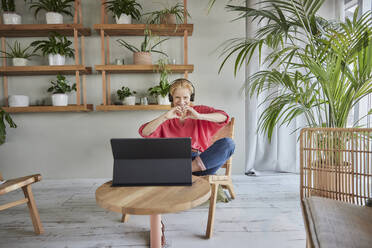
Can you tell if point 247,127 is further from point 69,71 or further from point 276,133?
point 69,71

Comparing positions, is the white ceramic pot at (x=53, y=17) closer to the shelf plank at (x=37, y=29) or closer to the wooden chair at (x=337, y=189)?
the shelf plank at (x=37, y=29)

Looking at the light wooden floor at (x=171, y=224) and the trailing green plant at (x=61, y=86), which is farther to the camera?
A: the trailing green plant at (x=61, y=86)

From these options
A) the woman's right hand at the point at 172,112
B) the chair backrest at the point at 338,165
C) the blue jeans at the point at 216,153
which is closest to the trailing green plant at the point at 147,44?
the woman's right hand at the point at 172,112

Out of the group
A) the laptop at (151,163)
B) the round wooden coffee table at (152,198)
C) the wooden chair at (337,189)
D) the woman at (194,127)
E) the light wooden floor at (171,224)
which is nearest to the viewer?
the wooden chair at (337,189)

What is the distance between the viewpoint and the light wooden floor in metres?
1.38

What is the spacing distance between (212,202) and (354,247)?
0.85m

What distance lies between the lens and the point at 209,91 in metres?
2.65

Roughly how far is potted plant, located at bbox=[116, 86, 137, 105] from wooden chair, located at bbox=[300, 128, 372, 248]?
5.70ft

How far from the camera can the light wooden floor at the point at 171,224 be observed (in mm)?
1375

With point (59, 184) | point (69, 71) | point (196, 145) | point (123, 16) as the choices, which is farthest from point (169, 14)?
point (59, 184)

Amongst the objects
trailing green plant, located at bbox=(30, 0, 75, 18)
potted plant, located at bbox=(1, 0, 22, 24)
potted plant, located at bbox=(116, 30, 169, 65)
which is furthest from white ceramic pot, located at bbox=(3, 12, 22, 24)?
potted plant, located at bbox=(116, 30, 169, 65)

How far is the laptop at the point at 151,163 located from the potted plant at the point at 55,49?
6.11 ft

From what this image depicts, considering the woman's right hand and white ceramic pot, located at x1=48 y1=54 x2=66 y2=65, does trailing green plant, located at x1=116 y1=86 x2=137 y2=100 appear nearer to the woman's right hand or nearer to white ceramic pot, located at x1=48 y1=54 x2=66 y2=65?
white ceramic pot, located at x1=48 y1=54 x2=66 y2=65

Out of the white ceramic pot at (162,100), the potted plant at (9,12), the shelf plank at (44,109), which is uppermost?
the potted plant at (9,12)
